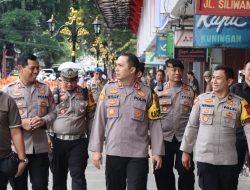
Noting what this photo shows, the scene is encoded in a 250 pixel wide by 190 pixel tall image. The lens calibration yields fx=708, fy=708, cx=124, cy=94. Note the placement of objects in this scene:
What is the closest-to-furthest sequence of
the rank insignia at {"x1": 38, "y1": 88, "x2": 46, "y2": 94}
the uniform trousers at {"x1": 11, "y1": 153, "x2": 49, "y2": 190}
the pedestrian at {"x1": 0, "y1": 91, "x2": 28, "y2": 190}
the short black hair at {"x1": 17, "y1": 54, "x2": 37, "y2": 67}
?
the pedestrian at {"x1": 0, "y1": 91, "x2": 28, "y2": 190}, the uniform trousers at {"x1": 11, "y1": 153, "x2": 49, "y2": 190}, the short black hair at {"x1": 17, "y1": 54, "x2": 37, "y2": 67}, the rank insignia at {"x1": 38, "y1": 88, "x2": 46, "y2": 94}

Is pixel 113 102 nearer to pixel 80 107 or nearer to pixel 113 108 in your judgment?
pixel 113 108

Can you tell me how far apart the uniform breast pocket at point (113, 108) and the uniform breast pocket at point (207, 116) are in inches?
37.3

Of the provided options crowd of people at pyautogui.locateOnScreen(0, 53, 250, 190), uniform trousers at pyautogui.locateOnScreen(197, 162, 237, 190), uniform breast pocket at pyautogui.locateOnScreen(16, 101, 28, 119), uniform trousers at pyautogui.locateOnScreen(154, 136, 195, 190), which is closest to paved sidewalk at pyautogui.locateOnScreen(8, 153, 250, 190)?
uniform trousers at pyautogui.locateOnScreen(154, 136, 195, 190)

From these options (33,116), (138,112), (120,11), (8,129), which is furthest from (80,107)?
(120,11)

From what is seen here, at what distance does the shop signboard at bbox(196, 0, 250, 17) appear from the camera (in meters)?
9.22

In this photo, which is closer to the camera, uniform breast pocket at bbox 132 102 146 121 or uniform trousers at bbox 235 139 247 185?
uniform breast pocket at bbox 132 102 146 121

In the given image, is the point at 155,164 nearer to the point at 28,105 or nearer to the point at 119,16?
the point at 28,105

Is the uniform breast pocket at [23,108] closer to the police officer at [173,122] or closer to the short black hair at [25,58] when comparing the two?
the short black hair at [25,58]

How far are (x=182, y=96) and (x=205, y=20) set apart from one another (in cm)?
305

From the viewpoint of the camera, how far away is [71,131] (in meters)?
8.95

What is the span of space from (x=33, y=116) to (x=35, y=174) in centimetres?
69

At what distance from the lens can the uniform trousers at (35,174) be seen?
809 cm

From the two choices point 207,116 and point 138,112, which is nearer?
point 138,112

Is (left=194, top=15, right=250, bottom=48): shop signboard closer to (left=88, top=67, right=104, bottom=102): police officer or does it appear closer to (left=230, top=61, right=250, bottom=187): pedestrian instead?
(left=230, top=61, right=250, bottom=187): pedestrian
